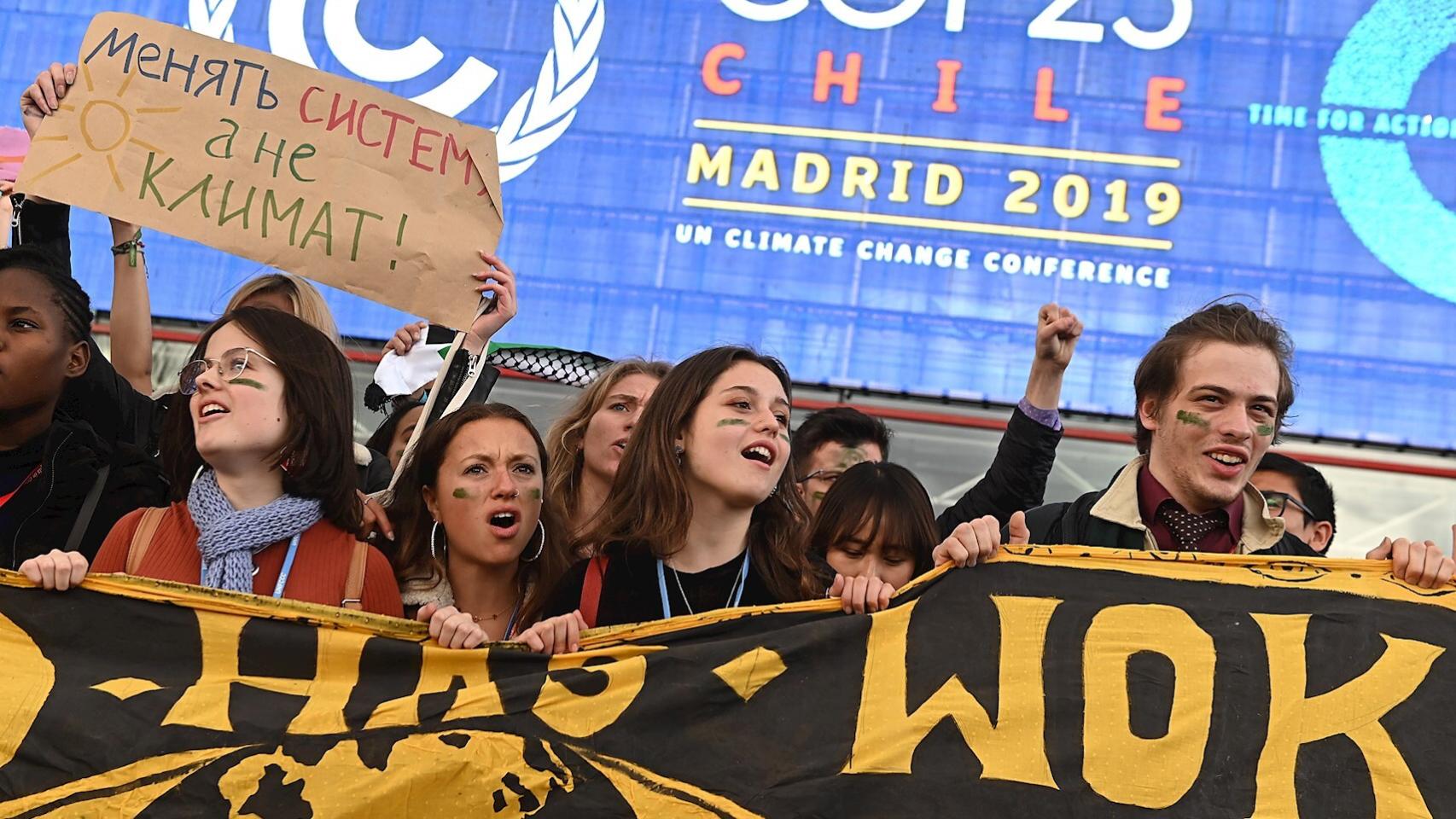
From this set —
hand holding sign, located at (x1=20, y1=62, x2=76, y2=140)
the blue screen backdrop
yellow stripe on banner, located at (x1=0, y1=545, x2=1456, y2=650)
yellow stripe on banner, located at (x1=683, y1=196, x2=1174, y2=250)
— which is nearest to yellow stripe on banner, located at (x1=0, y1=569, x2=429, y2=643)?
yellow stripe on banner, located at (x1=0, y1=545, x2=1456, y2=650)

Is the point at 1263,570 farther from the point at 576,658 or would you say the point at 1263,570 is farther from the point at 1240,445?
the point at 576,658

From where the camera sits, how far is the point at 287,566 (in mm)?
2742

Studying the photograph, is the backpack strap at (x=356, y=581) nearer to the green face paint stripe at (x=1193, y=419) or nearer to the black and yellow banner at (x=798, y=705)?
the black and yellow banner at (x=798, y=705)

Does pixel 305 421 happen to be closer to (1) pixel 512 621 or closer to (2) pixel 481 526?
(2) pixel 481 526

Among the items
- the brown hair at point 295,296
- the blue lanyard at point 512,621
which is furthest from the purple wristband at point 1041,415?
the brown hair at point 295,296

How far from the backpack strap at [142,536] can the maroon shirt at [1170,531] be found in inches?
72.0

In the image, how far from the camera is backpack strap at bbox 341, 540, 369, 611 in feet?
8.99

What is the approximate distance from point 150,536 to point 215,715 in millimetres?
444

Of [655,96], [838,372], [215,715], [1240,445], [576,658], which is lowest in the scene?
[215,715]

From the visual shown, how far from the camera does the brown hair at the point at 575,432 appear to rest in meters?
3.71

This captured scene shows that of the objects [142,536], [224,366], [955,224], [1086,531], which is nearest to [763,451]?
[1086,531]

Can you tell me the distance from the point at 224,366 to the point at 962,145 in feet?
13.5

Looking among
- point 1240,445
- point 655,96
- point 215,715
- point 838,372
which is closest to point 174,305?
point 655,96

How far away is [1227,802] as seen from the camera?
7.80 ft
